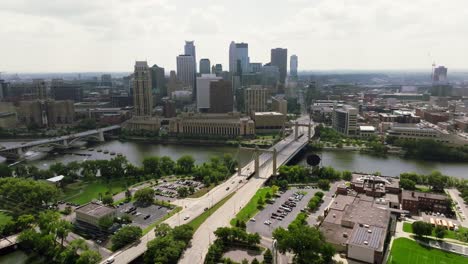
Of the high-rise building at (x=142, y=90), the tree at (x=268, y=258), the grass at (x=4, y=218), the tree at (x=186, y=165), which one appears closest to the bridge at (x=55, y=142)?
the high-rise building at (x=142, y=90)

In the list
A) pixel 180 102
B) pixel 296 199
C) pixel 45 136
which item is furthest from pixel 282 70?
pixel 296 199

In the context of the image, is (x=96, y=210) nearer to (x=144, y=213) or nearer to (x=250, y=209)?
(x=144, y=213)

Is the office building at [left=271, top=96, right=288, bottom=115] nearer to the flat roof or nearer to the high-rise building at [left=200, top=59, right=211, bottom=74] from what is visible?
the flat roof

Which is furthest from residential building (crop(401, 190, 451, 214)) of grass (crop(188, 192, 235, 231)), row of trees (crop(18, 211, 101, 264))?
row of trees (crop(18, 211, 101, 264))

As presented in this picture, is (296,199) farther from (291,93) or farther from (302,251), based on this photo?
(291,93)

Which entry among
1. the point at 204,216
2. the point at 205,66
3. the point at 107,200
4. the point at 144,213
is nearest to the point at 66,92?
the point at 205,66
